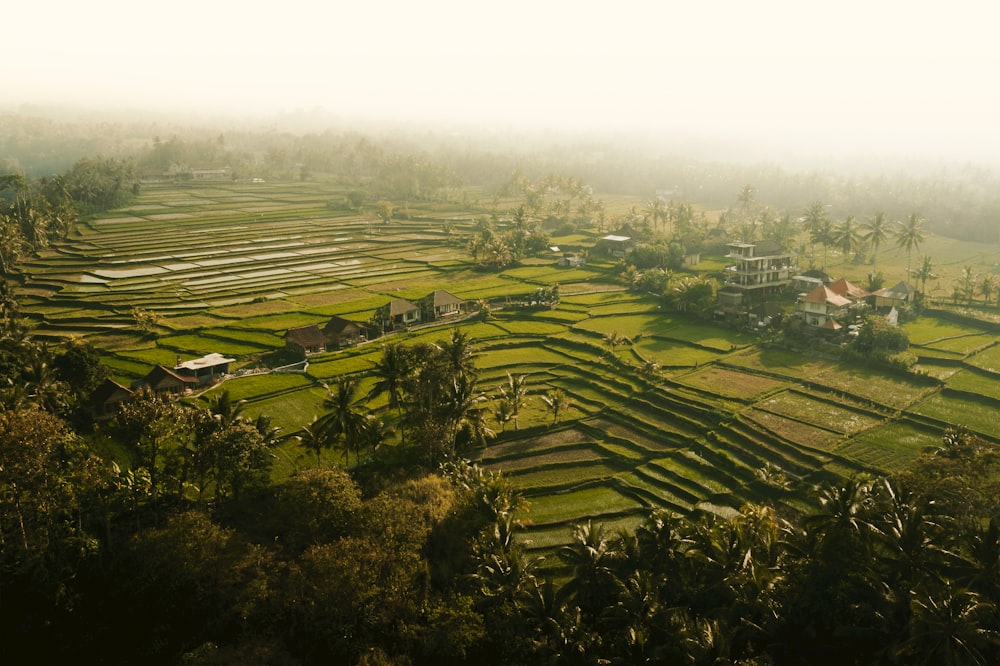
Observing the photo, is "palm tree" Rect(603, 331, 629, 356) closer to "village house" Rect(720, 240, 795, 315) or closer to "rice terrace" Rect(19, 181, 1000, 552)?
"rice terrace" Rect(19, 181, 1000, 552)

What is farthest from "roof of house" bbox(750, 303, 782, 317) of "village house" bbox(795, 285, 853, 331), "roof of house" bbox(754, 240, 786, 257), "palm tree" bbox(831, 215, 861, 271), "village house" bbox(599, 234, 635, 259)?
"village house" bbox(599, 234, 635, 259)

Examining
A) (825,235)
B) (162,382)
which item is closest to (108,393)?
(162,382)

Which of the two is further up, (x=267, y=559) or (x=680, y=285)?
(x=680, y=285)

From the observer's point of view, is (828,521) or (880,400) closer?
(828,521)

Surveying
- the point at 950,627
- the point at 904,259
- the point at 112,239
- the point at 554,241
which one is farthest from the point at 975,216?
the point at 112,239

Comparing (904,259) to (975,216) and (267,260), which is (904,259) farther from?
(267,260)

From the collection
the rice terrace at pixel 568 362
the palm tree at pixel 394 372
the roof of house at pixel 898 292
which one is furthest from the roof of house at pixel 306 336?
the roof of house at pixel 898 292
